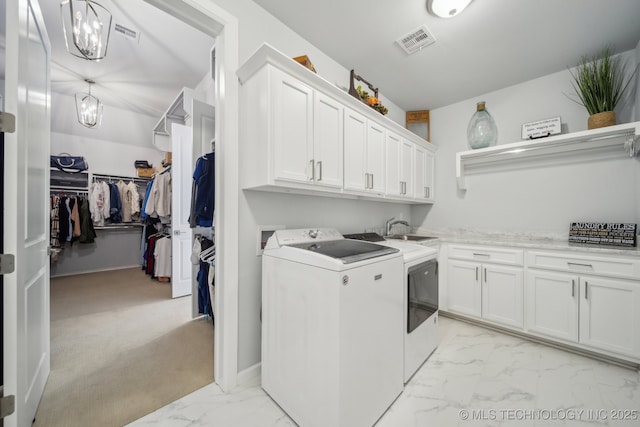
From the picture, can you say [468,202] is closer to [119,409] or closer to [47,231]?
[119,409]

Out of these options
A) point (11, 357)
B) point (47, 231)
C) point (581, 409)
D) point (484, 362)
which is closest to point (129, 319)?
point (47, 231)

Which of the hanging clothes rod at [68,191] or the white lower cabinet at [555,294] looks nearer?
the white lower cabinet at [555,294]

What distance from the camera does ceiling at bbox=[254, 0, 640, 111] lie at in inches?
67.5

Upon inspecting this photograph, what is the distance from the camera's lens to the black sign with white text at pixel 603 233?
2006 millimetres

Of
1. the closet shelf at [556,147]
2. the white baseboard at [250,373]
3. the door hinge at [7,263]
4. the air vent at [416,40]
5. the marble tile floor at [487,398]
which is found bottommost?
the marble tile floor at [487,398]

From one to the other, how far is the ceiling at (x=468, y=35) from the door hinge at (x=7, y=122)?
5.13 ft

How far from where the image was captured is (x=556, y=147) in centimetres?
237

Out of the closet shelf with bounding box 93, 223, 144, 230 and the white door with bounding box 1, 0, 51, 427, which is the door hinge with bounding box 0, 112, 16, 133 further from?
the closet shelf with bounding box 93, 223, 144, 230

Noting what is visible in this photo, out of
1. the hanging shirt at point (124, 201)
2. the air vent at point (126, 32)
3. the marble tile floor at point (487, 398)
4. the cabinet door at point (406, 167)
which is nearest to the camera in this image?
the marble tile floor at point (487, 398)

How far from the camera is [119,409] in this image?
142cm

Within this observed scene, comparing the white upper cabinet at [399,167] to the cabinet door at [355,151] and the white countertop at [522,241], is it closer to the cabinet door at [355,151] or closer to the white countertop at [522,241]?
the cabinet door at [355,151]

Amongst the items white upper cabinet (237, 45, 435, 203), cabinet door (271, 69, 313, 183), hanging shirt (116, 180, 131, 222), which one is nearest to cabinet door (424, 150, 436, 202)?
white upper cabinet (237, 45, 435, 203)

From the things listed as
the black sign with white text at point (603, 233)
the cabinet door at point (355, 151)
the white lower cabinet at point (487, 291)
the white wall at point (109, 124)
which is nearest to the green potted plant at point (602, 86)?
the black sign with white text at point (603, 233)

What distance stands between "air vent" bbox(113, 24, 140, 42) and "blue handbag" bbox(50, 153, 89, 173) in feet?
9.64
